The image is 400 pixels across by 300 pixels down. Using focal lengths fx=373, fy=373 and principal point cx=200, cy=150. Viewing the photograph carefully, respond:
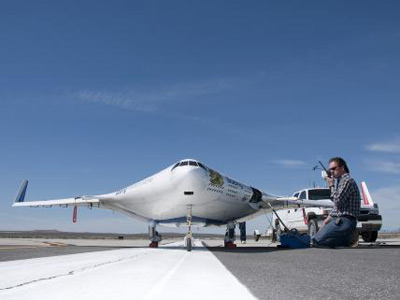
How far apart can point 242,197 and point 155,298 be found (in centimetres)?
1545

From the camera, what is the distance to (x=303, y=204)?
19.8 m

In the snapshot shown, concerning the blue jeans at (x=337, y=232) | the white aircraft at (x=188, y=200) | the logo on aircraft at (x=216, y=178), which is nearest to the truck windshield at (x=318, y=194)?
the white aircraft at (x=188, y=200)

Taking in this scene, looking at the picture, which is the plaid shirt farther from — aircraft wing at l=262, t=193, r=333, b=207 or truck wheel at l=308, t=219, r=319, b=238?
truck wheel at l=308, t=219, r=319, b=238

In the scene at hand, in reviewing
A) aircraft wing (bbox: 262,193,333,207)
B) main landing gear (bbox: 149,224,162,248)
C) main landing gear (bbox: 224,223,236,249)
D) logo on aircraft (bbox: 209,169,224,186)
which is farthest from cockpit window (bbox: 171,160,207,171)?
aircraft wing (bbox: 262,193,333,207)

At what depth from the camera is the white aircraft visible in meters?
14.0

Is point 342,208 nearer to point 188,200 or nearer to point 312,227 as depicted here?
point 188,200

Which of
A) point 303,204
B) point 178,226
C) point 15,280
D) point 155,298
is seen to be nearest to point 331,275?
point 155,298

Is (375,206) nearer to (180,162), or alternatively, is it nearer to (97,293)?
(180,162)

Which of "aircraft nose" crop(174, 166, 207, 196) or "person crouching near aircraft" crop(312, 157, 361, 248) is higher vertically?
"aircraft nose" crop(174, 166, 207, 196)

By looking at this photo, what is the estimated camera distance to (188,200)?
14.3 m

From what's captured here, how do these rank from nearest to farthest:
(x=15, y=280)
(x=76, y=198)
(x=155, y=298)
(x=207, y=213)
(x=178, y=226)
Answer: (x=155, y=298) < (x=15, y=280) < (x=207, y=213) < (x=178, y=226) < (x=76, y=198)

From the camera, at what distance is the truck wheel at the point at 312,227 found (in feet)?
62.7

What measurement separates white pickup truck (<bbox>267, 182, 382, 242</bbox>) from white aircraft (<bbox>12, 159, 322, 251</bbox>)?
92cm

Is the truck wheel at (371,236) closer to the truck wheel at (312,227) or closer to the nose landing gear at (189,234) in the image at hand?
the truck wheel at (312,227)
